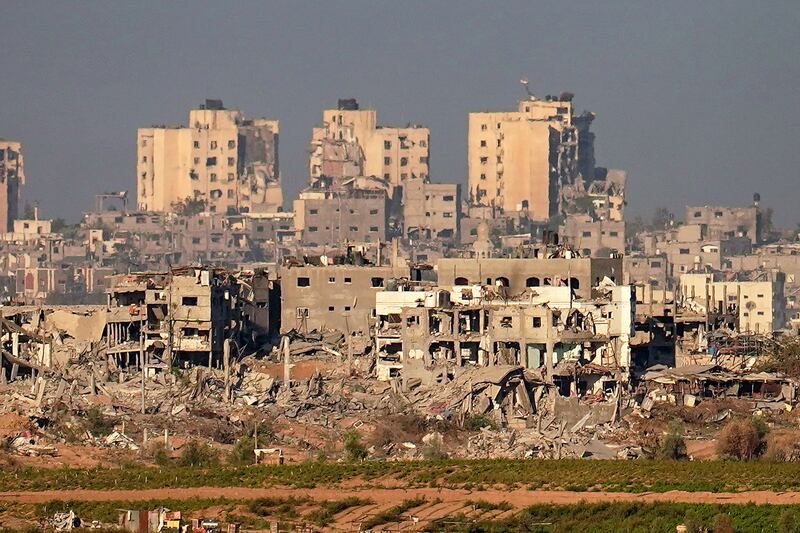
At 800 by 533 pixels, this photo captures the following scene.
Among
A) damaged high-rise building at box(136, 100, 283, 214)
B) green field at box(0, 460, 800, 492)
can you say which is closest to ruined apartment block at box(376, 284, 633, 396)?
green field at box(0, 460, 800, 492)

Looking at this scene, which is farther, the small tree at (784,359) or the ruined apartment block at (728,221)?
the ruined apartment block at (728,221)

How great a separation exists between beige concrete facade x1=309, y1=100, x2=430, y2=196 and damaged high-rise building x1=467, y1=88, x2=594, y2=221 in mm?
3504

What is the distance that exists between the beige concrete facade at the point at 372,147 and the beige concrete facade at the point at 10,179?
2345cm

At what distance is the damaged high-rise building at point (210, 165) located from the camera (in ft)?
522

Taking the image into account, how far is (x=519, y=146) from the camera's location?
6083 inches

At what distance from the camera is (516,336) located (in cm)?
6406

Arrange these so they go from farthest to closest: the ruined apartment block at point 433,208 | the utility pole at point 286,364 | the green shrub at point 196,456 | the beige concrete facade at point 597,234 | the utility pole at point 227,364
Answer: the ruined apartment block at point 433,208
the beige concrete facade at point 597,234
the utility pole at point 286,364
the utility pole at point 227,364
the green shrub at point 196,456

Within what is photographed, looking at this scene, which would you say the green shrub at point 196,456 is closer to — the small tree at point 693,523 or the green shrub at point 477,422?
the green shrub at point 477,422

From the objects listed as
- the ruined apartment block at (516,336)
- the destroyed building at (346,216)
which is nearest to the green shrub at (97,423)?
the ruined apartment block at (516,336)

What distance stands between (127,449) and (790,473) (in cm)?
1496

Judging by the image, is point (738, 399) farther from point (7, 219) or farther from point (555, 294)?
point (7, 219)

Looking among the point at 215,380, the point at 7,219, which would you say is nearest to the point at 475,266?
the point at 215,380

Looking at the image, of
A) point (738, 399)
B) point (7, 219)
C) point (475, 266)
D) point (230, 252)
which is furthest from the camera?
point (7, 219)

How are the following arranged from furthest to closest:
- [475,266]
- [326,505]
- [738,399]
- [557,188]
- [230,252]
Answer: [557,188] → [230,252] → [475,266] → [738,399] → [326,505]
